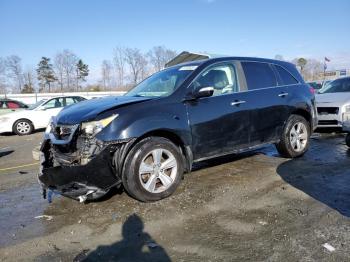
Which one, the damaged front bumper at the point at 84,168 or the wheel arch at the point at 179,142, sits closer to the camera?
the damaged front bumper at the point at 84,168

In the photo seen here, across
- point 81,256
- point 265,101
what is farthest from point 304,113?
point 81,256

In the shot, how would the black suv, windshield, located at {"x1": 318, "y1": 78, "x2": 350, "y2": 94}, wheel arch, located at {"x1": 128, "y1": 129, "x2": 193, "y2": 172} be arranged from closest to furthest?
the black suv
wheel arch, located at {"x1": 128, "y1": 129, "x2": 193, "y2": 172}
windshield, located at {"x1": 318, "y1": 78, "x2": 350, "y2": 94}

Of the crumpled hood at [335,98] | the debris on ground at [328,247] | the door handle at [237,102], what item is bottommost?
the debris on ground at [328,247]

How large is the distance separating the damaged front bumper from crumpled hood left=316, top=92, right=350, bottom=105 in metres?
7.15

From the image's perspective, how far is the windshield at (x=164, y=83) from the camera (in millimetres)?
5375

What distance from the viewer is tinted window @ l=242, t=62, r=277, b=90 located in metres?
6.11

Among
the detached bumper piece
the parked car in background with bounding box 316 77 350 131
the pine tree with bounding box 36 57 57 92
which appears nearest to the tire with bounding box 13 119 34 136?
the parked car in background with bounding box 316 77 350 131

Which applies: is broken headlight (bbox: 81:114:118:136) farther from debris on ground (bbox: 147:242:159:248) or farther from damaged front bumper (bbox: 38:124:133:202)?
debris on ground (bbox: 147:242:159:248)

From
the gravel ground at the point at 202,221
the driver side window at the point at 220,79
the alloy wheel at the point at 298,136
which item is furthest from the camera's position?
the alloy wheel at the point at 298,136

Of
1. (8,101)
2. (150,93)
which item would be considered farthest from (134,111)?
(8,101)

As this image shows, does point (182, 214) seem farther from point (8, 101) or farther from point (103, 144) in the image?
point (8, 101)

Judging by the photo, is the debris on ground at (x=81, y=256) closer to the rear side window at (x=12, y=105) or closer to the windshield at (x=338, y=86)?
the windshield at (x=338, y=86)

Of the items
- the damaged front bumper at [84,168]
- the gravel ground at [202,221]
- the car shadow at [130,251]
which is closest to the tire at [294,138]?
the gravel ground at [202,221]

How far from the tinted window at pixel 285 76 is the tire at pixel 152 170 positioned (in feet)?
9.44
